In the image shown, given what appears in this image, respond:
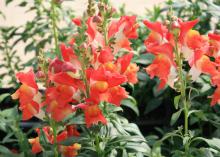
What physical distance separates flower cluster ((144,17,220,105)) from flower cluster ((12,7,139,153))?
0.34 ft

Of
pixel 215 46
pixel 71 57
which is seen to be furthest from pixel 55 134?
pixel 215 46

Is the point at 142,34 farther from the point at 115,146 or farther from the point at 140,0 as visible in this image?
the point at 140,0

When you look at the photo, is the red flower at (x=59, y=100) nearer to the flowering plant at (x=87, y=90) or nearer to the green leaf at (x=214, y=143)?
the flowering plant at (x=87, y=90)

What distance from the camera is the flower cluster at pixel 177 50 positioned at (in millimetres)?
1438

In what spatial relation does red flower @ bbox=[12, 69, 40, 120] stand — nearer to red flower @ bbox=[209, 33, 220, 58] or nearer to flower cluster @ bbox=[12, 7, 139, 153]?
flower cluster @ bbox=[12, 7, 139, 153]

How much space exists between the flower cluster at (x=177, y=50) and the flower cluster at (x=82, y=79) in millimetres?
105

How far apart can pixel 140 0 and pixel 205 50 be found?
3.78 meters

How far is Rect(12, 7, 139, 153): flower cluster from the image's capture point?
4.59ft

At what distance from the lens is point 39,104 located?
152 cm

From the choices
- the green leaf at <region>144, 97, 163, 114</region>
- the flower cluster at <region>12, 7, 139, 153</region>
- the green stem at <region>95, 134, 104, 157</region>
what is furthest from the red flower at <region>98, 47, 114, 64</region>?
the green leaf at <region>144, 97, 163, 114</region>

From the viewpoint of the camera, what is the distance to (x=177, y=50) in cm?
146

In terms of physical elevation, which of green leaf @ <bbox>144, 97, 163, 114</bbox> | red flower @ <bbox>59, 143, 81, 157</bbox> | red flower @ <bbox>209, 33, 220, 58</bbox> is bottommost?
green leaf @ <bbox>144, 97, 163, 114</bbox>

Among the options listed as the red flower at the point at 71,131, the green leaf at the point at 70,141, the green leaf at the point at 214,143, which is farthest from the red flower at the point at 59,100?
the green leaf at the point at 214,143

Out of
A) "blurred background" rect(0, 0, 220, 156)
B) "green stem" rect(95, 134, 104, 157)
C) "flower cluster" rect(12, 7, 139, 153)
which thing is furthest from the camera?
"blurred background" rect(0, 0, 220, 156)
